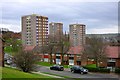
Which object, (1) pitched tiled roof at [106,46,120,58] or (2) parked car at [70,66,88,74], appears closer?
(2) parked car at [70,66,88,74]

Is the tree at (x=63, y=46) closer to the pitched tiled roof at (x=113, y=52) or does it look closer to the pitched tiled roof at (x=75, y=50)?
the pitched tiled roof at (x=75, y=50)

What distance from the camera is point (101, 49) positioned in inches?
1575

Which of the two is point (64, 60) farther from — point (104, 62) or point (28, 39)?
point (28, 39)

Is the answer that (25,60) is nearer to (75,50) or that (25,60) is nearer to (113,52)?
(113,52)

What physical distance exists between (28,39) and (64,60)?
179 ft

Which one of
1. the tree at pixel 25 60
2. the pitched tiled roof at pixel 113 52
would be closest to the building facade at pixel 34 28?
the pitched tiled roof at pixel 113 52

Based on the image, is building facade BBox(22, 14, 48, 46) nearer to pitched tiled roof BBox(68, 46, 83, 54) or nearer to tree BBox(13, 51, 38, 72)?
pitched tiled roof BBox(68, 46, 83, 54)

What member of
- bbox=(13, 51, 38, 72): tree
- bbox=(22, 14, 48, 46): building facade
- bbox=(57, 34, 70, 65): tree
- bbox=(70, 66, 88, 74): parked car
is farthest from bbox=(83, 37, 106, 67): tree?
bbox=(22, 14, 48, 46): building facade

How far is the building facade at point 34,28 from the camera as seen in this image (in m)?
106

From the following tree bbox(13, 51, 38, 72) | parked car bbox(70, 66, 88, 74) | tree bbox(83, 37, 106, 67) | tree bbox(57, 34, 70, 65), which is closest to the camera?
tree bbox(13, 51, 38, 72)

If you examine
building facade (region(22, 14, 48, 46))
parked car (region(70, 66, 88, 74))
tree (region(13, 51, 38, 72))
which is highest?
building facade (region(22, 14, 48, 46))

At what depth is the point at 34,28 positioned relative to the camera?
112 meters

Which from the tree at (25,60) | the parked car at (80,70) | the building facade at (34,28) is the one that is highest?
the building facade at (34,28)

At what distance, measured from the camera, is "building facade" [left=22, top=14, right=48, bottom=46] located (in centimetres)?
10606
